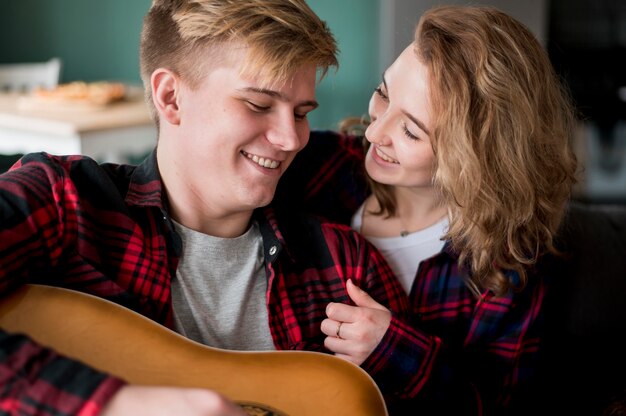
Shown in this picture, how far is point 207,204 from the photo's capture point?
1353mm

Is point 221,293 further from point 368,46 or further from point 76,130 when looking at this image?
point 368,46

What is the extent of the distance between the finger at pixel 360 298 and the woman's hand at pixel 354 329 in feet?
0.04

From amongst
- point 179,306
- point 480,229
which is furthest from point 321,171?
point 179,306

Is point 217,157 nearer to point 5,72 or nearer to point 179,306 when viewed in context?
point 179,306

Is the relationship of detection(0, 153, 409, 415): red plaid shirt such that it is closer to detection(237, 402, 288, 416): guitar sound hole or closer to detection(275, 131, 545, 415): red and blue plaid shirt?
detection(275, 131, 545, 415): red and blue plaid shirt

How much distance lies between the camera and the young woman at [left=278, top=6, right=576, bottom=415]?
1434mm

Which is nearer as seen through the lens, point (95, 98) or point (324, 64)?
point (324, 64)

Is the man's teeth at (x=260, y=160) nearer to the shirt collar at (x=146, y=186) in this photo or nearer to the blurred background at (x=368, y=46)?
the shirt collar at (x=146, y=186)

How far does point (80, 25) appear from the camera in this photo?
4277 mm

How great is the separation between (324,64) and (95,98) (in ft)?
6.06

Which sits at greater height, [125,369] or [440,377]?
[125,369]

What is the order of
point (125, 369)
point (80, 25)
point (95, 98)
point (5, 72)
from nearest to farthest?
point (125, 369) → point (95, 98) → point (5, 72) → point (80, 25)

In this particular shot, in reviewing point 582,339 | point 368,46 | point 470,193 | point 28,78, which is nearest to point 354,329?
point 470,193

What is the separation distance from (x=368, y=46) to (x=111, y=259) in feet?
10.2
